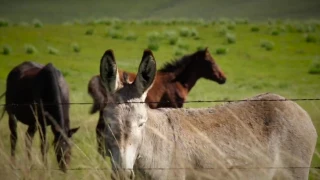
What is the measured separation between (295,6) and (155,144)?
3575 inches

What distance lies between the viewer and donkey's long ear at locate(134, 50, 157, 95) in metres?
4.37

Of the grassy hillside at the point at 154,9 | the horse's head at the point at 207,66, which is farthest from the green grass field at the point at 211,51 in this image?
the grassy hillside at the point at 154,9

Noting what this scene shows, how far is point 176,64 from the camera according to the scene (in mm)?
12812

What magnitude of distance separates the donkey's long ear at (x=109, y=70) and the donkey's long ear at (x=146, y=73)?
0.55 feet

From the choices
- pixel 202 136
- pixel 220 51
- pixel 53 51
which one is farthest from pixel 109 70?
pixel 53 51

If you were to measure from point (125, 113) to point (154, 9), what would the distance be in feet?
342

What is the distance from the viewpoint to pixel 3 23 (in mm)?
40875

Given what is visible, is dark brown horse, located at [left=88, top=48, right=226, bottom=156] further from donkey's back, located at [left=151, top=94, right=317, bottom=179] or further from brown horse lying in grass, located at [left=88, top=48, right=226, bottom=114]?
donkey's back, located at [left=151, top=94, right=317, bottom=179]

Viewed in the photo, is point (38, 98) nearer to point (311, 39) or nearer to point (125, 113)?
point (125, 113)

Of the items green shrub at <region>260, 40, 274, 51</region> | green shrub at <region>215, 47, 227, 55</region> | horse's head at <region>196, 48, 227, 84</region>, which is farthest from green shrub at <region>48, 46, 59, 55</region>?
horse's head at <region>196, 48, 227, 84</region>

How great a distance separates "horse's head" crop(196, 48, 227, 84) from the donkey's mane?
1.52ft

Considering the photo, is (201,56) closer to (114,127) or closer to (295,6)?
(114,127)

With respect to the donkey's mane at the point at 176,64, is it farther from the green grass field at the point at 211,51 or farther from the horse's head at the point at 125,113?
the horse's head at the point at 125,113

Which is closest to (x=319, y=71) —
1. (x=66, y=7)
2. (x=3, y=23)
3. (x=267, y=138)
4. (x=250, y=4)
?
(x=267, y=138)
